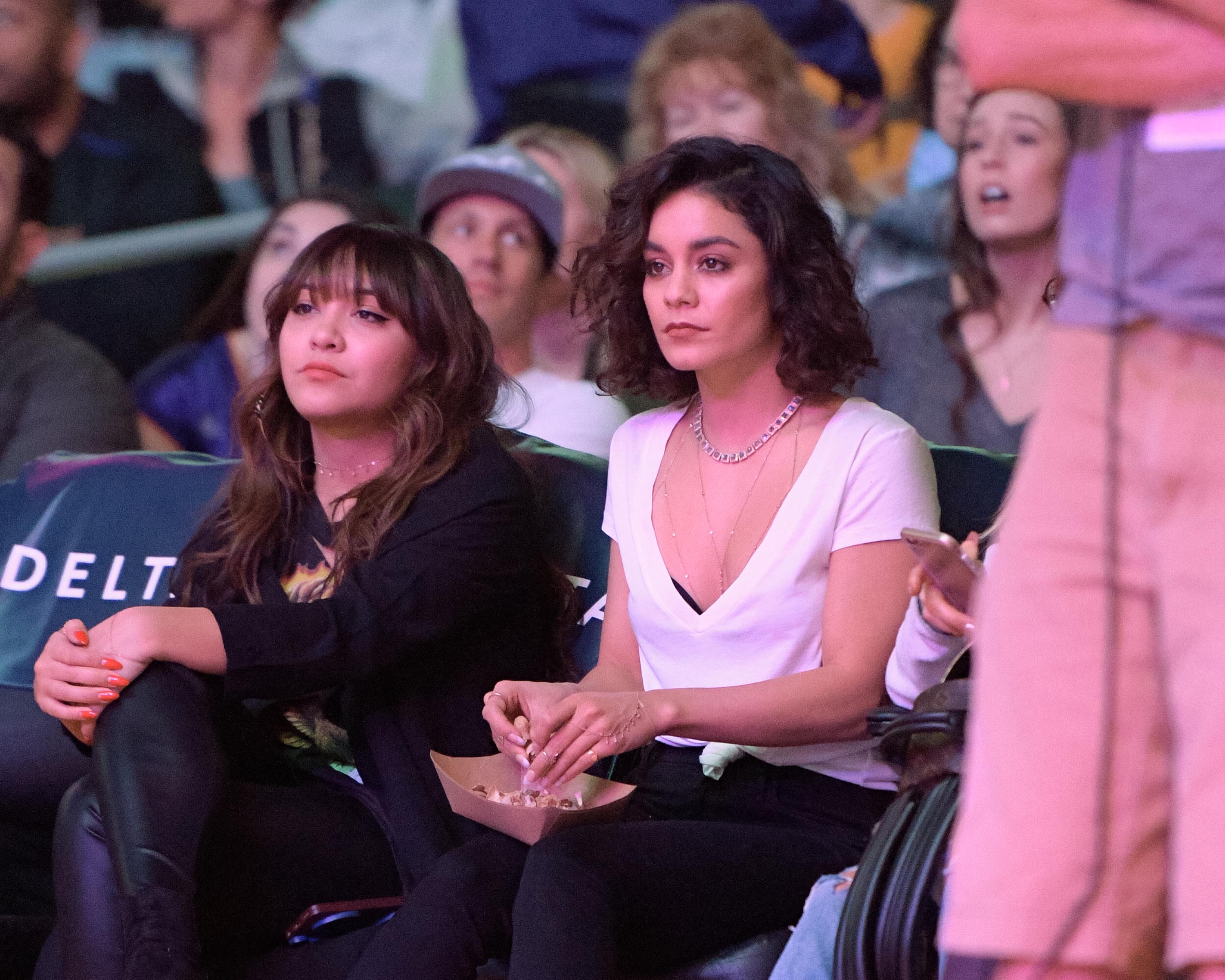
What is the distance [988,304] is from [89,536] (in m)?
1.67

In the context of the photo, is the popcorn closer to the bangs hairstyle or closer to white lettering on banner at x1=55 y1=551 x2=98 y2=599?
the bangs hairstyle

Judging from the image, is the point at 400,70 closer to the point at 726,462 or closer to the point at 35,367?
the point at 35,367

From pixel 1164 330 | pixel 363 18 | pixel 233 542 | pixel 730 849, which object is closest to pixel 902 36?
pixel 363 18

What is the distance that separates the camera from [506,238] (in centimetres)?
292

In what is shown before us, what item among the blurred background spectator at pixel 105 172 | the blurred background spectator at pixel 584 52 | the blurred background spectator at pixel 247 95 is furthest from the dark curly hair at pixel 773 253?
the blurred background spectator at pixel 105 172

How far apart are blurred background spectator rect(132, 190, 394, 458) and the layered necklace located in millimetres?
1638

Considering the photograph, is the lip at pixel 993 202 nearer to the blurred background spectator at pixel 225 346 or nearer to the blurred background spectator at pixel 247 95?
the blurred background spectator at pixel 225 346

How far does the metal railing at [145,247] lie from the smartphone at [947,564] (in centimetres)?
256

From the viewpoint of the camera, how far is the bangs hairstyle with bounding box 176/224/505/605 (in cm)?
183

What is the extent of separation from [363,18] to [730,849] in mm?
2630

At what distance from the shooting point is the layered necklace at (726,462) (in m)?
1.69

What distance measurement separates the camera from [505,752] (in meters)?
1.55

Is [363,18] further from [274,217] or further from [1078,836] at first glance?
[1078,836]

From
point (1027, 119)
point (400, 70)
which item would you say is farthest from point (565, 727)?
point (400, 70)
